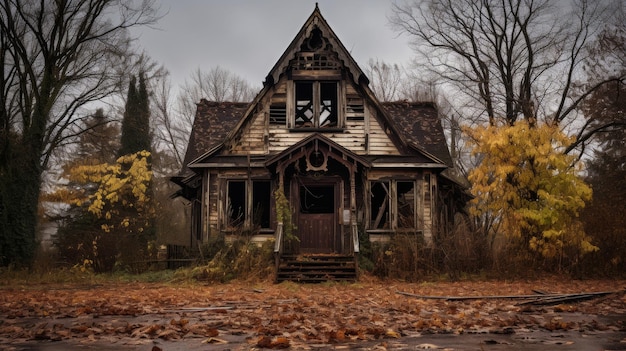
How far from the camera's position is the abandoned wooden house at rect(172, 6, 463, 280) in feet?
67.8

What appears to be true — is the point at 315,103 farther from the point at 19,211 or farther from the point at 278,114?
the point at 19,211

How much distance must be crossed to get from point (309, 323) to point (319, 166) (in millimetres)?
12548

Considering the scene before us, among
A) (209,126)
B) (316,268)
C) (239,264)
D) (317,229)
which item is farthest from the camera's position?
(209,126)

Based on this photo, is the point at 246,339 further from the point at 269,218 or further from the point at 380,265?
the point at 269,218

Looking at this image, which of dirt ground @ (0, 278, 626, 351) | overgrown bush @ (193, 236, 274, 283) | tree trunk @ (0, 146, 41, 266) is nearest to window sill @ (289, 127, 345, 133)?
overgrown bush @ (193, 236, 274, 283)

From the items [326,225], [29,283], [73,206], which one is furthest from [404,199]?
[73,206]

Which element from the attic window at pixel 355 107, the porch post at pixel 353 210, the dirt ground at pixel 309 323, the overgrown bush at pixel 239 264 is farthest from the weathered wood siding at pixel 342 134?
the dirt ground at pixel 309 323

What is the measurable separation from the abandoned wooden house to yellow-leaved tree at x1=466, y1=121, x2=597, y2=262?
2.64m

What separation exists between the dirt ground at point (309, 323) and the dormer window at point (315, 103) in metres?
10.2

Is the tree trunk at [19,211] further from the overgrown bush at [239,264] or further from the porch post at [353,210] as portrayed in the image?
the porch post at [353,210]

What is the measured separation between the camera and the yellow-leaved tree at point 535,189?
17641mm

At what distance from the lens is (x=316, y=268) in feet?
59.0

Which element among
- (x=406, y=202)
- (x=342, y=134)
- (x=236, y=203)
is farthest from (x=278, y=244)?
(x=406, y=202)

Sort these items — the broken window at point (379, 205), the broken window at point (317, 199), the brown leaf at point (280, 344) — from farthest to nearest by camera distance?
the broken window at point (317, 199)
the broken window at point (379, 205)
the brown leaf at point (280, 344)
